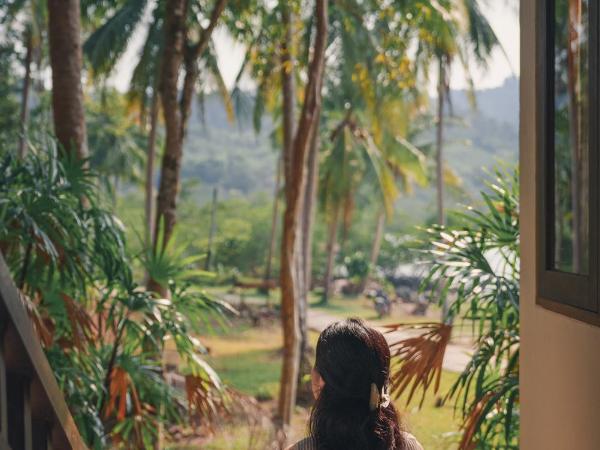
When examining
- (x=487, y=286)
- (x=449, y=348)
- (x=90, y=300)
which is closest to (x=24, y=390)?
(x=487, y=286)

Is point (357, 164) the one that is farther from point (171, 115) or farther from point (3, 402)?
point (3, 402)

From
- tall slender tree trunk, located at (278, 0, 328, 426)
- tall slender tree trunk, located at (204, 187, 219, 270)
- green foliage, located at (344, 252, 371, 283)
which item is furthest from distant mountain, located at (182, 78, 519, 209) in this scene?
tall slender tree trunk, located at (278, 0, 328, 426)

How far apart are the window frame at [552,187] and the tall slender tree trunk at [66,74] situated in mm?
4065

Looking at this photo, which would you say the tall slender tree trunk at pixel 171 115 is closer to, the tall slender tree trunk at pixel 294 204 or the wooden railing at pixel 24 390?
the tall slender tree trunk at pixel 294 204

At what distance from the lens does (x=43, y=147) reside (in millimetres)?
5020

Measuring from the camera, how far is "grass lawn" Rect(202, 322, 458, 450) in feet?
42.2

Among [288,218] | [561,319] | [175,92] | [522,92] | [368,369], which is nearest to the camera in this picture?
[368,369]

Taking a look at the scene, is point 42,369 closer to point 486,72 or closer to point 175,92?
point 175,92

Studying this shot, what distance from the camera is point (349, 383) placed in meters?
1.78

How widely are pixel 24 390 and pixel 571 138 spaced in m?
1.62

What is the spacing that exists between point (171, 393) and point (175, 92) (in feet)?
12.1

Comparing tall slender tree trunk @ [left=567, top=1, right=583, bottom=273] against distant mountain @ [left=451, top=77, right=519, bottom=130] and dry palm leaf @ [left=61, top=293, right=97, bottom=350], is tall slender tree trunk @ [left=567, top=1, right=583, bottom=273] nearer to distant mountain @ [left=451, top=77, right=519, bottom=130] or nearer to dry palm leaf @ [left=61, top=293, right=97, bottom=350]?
dry palm leaf @ [left=61, top=293, right=97, bottom=350]

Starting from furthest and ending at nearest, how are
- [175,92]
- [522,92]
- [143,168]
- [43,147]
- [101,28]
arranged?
1. [143,168]
2. [101,28]
3. [175,92]
4. [43,147]
5. [522,92]

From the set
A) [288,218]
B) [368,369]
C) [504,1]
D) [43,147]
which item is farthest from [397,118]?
[368,369]
